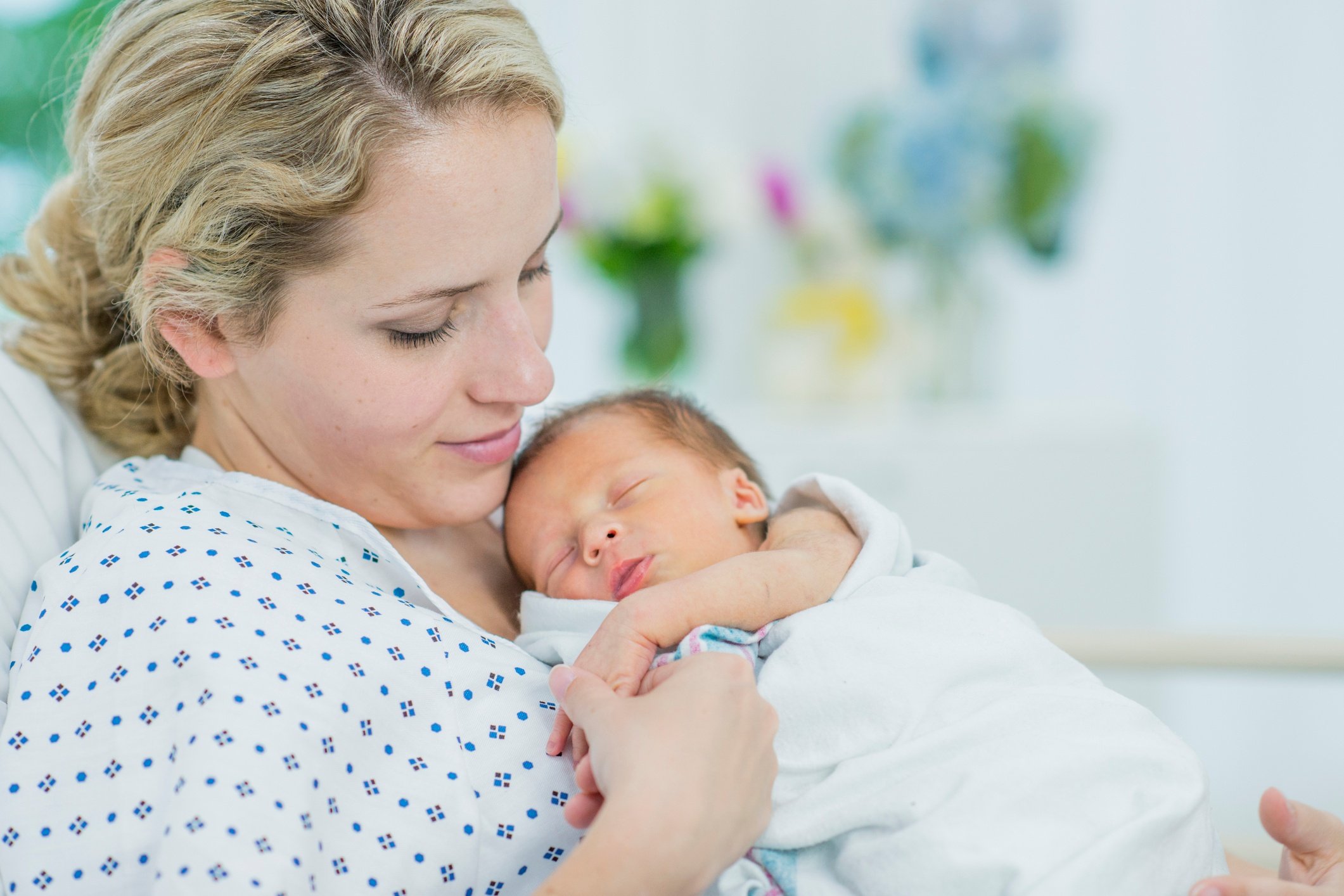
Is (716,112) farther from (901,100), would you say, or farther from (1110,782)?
(1110,782)

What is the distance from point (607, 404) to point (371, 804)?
1.86ft

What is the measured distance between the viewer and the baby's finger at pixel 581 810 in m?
0.88

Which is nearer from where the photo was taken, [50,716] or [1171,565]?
[50,716]

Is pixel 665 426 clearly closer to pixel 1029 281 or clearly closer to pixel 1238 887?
pixel 1238 887

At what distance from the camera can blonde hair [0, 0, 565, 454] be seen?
3.41 feet

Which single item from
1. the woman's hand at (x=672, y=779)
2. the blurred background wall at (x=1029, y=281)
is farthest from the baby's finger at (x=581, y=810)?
the blurred background wall at (x=1029, y=281)

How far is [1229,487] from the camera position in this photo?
3.24 meters

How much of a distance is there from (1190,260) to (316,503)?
2706mm

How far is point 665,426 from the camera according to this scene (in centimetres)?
131

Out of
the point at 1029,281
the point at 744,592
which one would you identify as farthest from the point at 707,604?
the point at 1029,281

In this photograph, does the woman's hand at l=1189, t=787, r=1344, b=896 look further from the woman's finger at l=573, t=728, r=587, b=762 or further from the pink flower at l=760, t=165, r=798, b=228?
the pink flower at l=760, t=165, r=798, b=228

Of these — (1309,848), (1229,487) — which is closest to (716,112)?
(1229,487)

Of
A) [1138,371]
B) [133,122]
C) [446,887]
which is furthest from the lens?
[1138,371]

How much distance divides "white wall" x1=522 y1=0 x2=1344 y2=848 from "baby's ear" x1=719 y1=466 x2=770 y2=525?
6.08 feet
